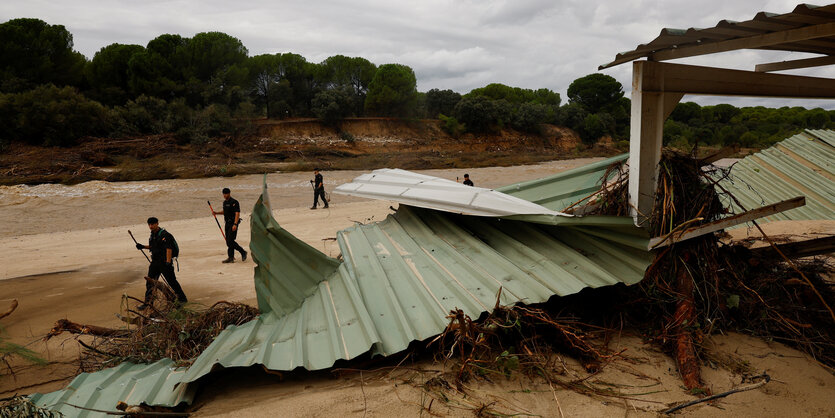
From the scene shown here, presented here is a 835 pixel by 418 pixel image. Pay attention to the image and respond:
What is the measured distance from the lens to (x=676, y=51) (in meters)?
3.76

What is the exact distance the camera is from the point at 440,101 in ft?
175

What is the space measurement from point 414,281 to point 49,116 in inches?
1427

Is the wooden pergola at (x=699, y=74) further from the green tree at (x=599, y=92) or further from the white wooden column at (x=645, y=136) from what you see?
the green tree at (x=599, y=92)

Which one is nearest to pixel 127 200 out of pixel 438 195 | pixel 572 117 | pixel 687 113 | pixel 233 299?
pixel 233 299

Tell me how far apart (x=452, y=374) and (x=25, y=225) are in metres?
20.1

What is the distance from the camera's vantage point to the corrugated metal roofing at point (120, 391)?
3.29 meters

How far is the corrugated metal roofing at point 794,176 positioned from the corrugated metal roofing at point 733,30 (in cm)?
537

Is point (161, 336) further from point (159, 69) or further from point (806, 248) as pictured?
point (159, 69)

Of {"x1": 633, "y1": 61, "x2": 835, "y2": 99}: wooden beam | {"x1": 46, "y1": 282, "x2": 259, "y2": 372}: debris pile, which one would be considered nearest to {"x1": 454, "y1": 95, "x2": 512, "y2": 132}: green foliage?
{"x1": 633, "y1": 61, "x2": 835, "y2": 99}: wooden beam

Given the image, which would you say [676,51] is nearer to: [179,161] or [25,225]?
[25,225]

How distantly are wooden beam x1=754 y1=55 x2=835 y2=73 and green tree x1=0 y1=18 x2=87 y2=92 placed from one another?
42357 mm

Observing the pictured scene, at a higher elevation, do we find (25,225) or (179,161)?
(179,161)

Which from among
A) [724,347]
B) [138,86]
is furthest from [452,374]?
[138,86]

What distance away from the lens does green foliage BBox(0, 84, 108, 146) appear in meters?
30.1
